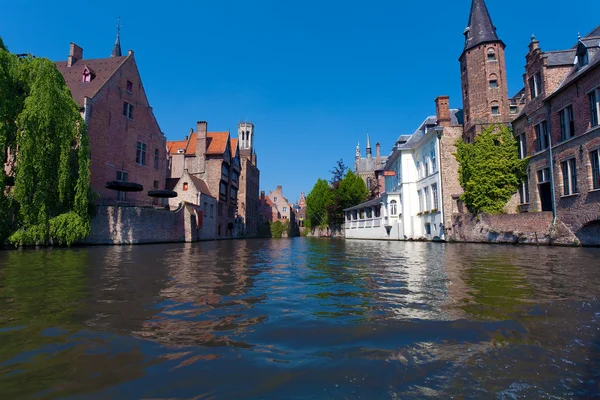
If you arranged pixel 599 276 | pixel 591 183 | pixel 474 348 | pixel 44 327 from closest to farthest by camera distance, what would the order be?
pixel 474 348 → pixel 44 327 → pixel 599 276 → pixel 591 183

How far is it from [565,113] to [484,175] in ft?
20.5

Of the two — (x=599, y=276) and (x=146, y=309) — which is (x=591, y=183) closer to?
(x=599, y=276)

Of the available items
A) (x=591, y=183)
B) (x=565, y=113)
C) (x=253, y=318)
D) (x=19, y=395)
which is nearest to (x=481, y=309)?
(x=253, y=318)

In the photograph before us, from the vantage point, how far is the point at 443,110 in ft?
101

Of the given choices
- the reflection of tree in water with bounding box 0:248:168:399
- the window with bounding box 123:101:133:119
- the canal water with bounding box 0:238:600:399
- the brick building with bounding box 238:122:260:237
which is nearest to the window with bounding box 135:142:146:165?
the window with bounding box 123:101:133:119

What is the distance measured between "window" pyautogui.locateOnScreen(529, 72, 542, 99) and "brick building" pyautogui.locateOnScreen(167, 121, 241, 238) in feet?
117

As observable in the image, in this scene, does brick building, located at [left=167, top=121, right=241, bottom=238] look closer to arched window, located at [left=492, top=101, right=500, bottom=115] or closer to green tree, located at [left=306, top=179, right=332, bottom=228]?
green tree, located at [left=306, top=179, right=332, bottom=228]

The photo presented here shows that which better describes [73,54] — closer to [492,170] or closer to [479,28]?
[479,28]

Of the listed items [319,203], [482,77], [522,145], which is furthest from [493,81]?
[319,203]

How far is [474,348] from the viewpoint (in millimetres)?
3070

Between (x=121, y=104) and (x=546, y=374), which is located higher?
(x=121, y=104)

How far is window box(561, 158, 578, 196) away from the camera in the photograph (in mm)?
18984

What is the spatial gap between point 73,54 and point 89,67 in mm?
3713

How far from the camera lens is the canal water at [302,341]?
236 cm
